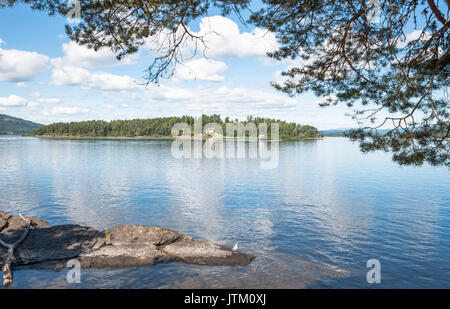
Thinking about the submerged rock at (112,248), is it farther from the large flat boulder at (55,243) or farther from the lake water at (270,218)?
the lake water at (270,218)

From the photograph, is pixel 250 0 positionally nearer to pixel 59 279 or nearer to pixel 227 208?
pixel 59 279

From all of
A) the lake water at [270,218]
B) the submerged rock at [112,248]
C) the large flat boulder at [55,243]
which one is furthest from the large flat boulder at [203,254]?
the large flat boulder at [55,243]

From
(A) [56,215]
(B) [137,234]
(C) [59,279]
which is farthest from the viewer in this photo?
(A) [56,215]

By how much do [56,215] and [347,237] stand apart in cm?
1532

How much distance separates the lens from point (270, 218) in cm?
1709

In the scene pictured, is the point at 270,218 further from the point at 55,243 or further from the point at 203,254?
the point at 55,243

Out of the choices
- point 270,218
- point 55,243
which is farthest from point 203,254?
point 270,218

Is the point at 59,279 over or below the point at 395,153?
below

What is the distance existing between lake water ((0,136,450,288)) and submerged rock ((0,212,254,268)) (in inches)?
19.4

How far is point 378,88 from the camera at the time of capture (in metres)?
10.6

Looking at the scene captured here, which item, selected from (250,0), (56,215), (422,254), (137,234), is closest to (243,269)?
(137,234)

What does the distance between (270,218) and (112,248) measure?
29.3 ft

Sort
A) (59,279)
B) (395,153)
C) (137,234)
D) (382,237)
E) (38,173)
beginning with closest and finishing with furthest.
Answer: (59,279), (395,153), (137,234), (382,237), (38,173)

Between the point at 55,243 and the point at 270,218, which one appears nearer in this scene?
the point at 55,243
